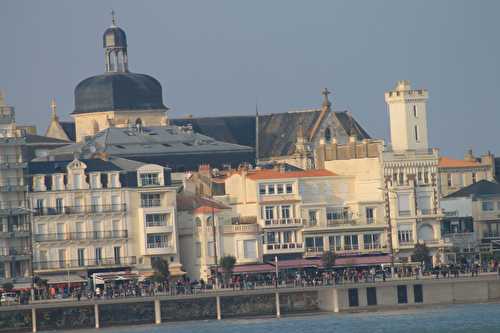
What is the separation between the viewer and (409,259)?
17725 cm

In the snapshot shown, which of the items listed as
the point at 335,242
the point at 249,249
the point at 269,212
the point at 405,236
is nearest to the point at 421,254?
the point at 405,236

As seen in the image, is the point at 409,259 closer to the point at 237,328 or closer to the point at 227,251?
the point at 227,251

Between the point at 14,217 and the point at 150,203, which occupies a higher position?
the point at 150,203

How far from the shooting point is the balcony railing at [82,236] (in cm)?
16538

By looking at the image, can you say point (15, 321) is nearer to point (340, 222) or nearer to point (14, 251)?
point (14, 251)

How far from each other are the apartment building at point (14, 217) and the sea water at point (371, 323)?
45.3ft

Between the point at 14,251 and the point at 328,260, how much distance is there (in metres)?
20.4

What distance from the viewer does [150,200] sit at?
557 ft

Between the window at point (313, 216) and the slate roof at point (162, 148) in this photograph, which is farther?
the slate roof at point (162, 148)

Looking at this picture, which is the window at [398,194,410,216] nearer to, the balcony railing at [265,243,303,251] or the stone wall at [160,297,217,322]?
the balcony railing at [265,243,303,251]

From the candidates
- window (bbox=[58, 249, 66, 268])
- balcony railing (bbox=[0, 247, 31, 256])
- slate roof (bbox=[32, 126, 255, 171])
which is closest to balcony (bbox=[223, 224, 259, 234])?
window (bbox=[58, 249, 66, 268])

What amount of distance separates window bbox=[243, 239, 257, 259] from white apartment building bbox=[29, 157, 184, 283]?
4.71m

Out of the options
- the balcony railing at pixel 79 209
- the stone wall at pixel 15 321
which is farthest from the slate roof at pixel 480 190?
the stone wall at pixel 15 321

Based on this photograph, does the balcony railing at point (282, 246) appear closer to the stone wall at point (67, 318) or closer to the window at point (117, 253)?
the window at point (117, 253)
